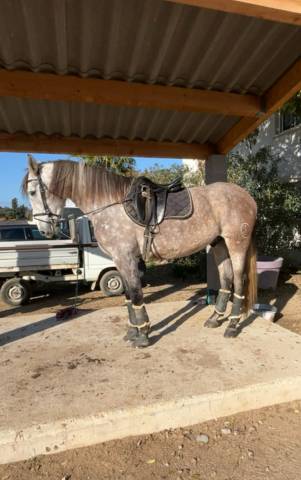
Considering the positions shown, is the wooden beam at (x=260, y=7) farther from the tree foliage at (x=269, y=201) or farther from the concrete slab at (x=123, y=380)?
the tree foliage at (x=269, y=201)

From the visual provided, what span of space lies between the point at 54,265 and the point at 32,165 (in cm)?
484

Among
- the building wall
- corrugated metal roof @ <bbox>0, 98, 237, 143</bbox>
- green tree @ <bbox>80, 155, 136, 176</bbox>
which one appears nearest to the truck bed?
corrugated metal roof @ <bbox>0, 98, 237, 143</bbox>

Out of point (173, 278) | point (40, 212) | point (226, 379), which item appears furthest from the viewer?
point (173, 278)

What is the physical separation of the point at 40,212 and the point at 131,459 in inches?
94.3

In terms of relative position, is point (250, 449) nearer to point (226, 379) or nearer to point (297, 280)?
point (226, 379)

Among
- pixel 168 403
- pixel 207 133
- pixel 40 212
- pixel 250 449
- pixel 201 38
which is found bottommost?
pixel 250 449

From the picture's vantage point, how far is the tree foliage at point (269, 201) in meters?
8.40

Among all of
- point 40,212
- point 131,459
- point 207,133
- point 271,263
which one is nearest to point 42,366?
point 131,459

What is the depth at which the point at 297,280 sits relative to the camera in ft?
27.0

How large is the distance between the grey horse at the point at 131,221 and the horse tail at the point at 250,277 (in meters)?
0.24

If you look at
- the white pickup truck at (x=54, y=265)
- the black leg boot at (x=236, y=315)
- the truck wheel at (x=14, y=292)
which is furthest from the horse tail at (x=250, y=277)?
the truck wheel at (x=14, y=292)

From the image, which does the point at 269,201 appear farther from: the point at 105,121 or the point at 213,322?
the point at 213,322

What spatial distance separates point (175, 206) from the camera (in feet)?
11.9

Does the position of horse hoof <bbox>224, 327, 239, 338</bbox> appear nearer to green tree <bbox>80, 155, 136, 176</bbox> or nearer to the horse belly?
the horse belly
